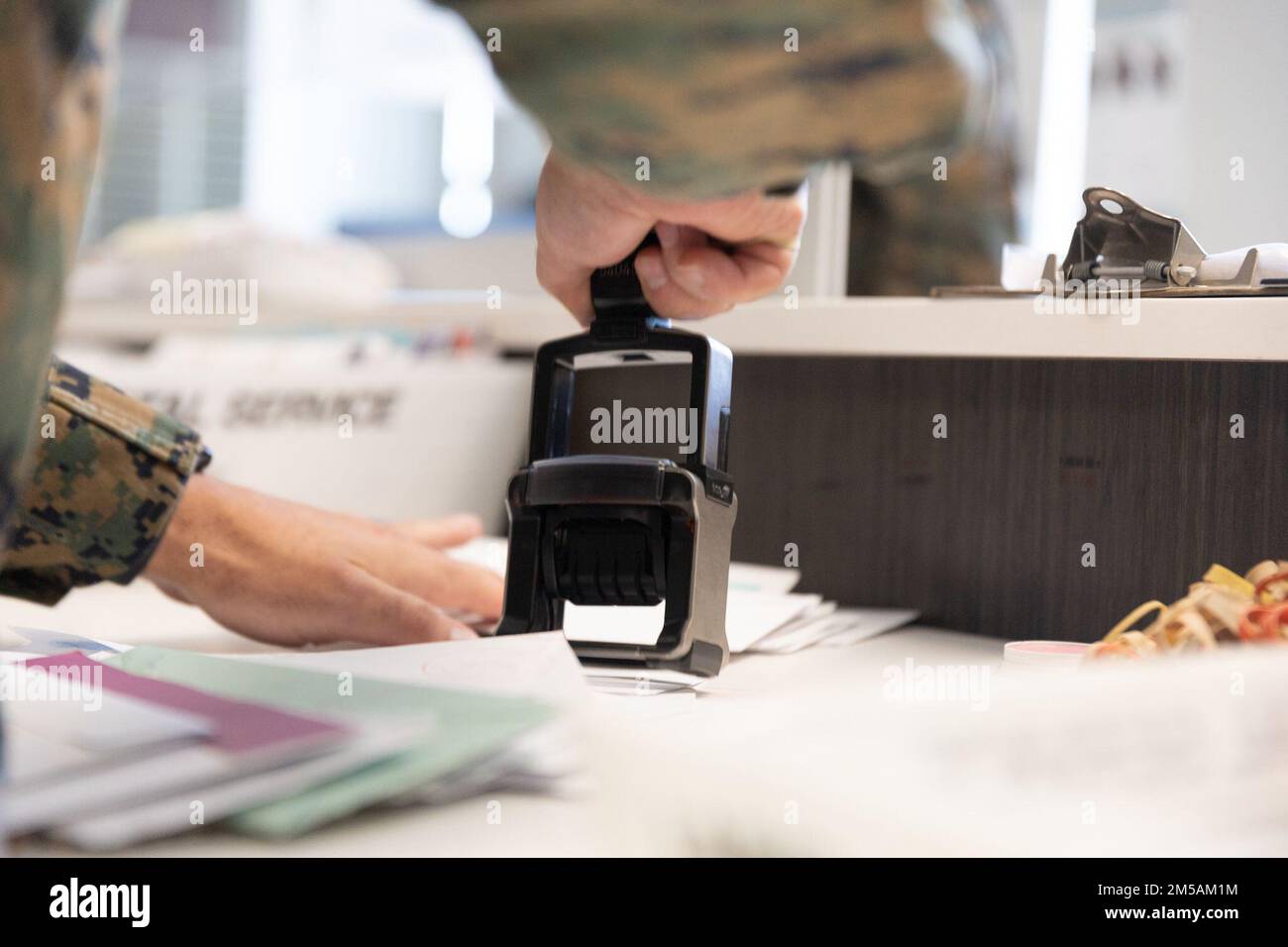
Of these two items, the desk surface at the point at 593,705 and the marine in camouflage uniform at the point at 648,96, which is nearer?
the marine in camouflage uniform at the point at 648,96

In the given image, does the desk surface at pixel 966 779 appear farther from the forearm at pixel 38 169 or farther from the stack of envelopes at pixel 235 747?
the forearm at pixel 38 169

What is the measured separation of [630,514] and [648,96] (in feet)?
1.46

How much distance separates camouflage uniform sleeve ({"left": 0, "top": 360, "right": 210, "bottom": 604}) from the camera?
0.74 m

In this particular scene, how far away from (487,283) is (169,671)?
5.56 feet

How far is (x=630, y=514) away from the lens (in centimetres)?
65

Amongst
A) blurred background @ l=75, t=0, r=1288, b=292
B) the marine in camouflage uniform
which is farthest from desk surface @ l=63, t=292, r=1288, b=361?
the marine in camouflage uniform

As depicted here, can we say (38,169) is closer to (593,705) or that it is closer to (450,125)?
(593,705)

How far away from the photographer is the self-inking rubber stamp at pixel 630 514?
2.12 feet

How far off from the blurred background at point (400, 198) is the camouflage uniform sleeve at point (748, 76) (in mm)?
21

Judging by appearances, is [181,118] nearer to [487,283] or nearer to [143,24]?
[143,24]

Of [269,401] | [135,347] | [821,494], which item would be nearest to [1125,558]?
[821,494]

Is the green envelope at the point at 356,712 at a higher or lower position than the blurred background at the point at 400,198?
lower

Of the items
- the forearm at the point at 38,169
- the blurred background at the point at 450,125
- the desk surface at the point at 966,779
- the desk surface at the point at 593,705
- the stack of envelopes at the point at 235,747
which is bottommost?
the desk surface at the point at 593,705

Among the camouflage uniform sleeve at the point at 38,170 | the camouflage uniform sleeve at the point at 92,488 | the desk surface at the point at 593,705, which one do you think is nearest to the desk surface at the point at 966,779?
the desk surface at the point at 593,705
